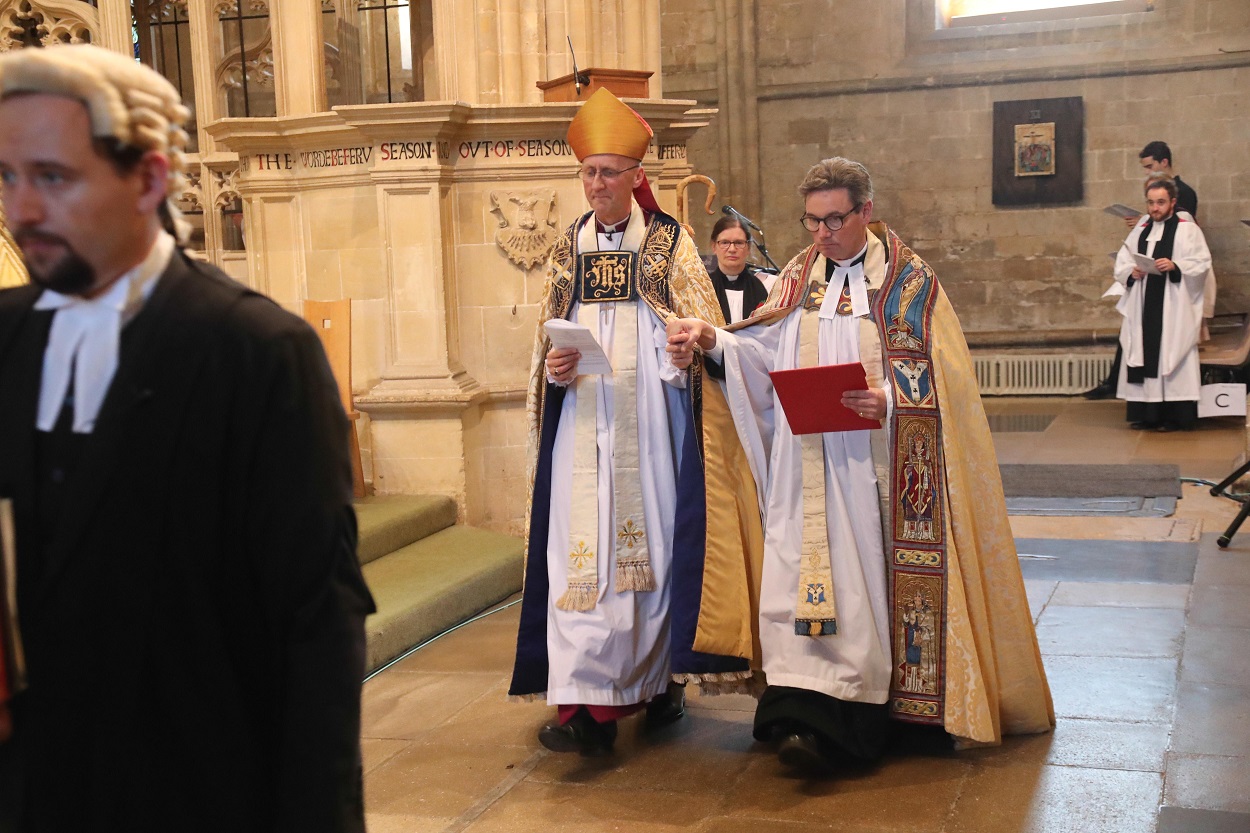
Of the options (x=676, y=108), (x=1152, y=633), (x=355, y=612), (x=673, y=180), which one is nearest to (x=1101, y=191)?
(x=673, y=180)

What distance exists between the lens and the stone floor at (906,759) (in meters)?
3.37

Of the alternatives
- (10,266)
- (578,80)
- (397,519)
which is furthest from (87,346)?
(578,80)

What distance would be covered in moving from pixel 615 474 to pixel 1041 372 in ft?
30.3

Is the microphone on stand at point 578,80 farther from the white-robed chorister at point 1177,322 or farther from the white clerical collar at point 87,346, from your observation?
the white-robed chorister at point 1177,322

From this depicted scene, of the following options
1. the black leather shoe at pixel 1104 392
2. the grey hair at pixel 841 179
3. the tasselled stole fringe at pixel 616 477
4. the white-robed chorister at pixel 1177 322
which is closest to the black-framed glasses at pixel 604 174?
the tasselled stole fringe at pixel 616 477

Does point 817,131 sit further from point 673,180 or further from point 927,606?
point 927,606

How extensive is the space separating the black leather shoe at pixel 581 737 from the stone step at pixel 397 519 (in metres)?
1.96

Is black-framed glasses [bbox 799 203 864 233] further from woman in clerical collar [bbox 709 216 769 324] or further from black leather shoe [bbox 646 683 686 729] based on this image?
woman in clerical collar [bbox 709 216 769 324]

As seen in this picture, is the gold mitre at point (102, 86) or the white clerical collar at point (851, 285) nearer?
the gold mitre at point (102, 86)

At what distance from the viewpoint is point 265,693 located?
57.2 inches

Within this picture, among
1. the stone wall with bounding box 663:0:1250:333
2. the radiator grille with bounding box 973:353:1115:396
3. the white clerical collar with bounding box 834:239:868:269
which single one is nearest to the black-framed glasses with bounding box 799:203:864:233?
the white clerical collar with bounding box 834:239:868:269

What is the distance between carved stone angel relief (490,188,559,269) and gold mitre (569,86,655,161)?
2.31 metres

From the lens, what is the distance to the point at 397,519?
5.92 m

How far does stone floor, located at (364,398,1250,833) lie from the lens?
11.1 ft
